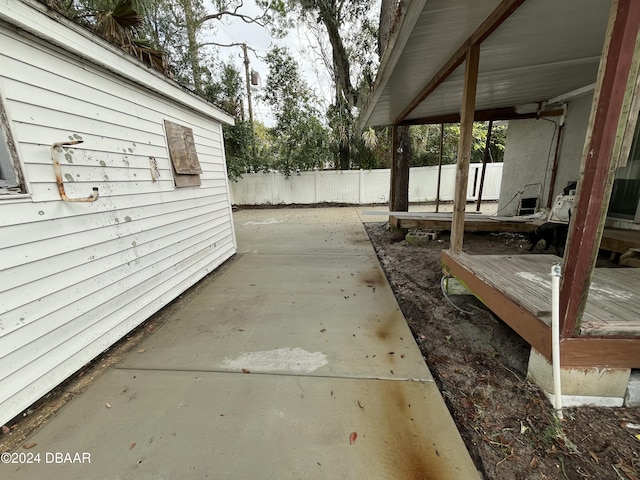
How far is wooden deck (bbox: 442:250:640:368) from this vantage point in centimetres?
142

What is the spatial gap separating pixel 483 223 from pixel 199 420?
17.2 feet

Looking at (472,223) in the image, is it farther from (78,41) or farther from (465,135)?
(78,41)

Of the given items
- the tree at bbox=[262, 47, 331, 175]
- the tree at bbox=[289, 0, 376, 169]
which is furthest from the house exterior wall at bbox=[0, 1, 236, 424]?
the tree at bbox=[262, 47, 331, 175]

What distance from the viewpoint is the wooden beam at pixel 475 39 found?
1908 millimetres

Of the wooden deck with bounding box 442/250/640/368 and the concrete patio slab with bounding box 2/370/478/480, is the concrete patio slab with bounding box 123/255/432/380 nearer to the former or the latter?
the concrete patio slab with bounding box 2/370/478/480

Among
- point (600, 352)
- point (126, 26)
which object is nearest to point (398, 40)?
point (600, 352)

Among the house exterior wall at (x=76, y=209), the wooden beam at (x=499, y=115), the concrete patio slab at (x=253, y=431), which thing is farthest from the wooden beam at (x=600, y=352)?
the wooden beam at (x=499, y=115)

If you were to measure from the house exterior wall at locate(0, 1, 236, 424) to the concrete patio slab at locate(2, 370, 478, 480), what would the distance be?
477 mm

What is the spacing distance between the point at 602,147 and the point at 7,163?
3.21 metres

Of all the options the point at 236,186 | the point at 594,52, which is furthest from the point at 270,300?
the point at 236,186

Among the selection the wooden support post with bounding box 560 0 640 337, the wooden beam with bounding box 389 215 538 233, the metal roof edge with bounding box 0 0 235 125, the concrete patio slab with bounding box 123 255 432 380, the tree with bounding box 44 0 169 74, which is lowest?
the concrete patio slab with bounding box 123 255 432 380

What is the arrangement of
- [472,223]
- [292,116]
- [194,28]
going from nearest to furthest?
[472,223]
[194,28]
[292,116]

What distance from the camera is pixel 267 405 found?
5.31 ft

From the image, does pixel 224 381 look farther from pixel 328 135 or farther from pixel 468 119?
pixel 328 135
